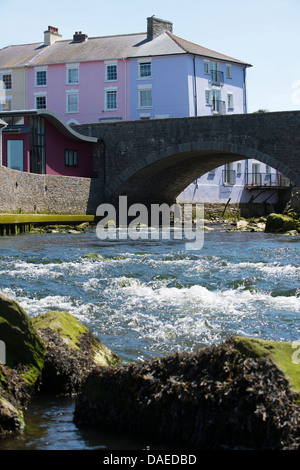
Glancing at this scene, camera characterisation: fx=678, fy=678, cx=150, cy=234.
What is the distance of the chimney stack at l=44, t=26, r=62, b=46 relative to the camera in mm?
46406

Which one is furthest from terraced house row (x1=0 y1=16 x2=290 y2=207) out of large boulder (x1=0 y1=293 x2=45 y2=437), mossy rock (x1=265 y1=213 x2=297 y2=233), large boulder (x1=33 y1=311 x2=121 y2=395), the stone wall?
large boulder (x1=0 y1=293 x2=45 y2=437)

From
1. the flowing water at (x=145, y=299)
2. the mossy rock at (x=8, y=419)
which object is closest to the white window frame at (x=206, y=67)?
the flowing water at (x=145, y=299)

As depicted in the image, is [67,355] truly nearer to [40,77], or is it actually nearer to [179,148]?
[179,148]

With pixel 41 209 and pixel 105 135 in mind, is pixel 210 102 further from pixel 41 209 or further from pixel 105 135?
pixel 41 209

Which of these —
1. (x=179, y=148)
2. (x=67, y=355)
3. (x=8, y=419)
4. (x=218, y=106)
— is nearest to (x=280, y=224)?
(x=179, y=148)

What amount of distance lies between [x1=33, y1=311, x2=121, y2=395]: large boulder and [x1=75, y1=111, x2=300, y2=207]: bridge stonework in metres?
23.7

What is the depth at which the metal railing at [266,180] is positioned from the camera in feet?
144

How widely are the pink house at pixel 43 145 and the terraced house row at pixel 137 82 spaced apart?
26.7 ft

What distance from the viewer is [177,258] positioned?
45.6 feet

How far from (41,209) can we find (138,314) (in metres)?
20.8

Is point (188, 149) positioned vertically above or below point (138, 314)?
above
